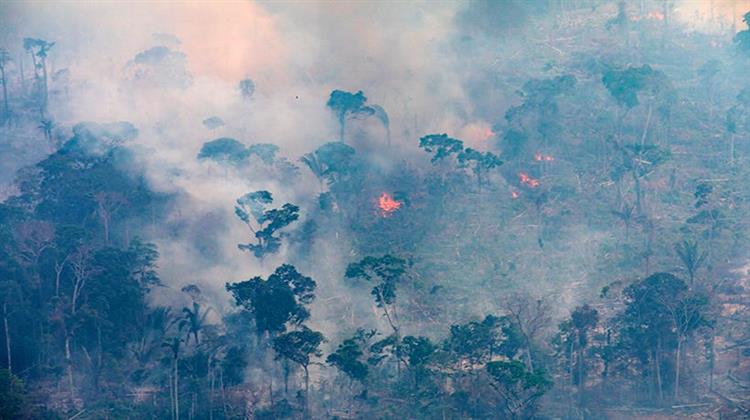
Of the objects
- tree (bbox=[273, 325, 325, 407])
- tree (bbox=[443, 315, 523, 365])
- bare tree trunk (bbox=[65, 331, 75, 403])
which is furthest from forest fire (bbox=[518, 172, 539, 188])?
bare tree trunk (bbox=[65, 331, 75, 403])

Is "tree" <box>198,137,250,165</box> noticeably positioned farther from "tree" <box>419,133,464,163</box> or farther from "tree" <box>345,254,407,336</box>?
"tree" <box>345,254,407,336</box>

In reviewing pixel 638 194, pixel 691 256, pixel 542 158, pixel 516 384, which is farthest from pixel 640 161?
pixel 516 384

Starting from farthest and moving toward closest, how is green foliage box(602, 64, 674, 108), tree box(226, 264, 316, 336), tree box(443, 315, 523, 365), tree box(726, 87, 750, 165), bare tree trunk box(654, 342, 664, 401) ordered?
tree box(726, 87, 750, 165), green foliage box(602, 64, 674, 108), tree box(226, 264, 316, 336), tree box(443, 315, 523, 365), bare tree trunk box(654, 342, 664, 401)

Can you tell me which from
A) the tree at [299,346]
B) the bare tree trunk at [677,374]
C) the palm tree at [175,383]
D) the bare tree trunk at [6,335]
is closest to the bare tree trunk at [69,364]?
the bare tree trunk at [6,335]

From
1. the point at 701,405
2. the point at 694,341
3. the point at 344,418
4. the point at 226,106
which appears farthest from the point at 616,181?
the point at 226,106

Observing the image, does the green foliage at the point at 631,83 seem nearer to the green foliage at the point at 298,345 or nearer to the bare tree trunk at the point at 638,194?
the bare tree trunk at the point at 638,194

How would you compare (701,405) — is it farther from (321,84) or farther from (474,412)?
(321,84)

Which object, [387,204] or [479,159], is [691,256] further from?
[387,204]
